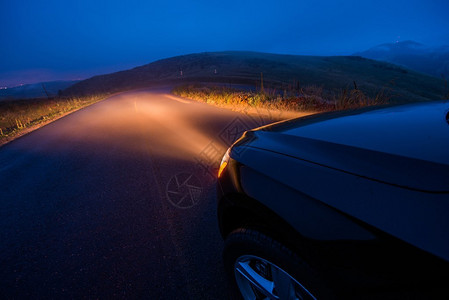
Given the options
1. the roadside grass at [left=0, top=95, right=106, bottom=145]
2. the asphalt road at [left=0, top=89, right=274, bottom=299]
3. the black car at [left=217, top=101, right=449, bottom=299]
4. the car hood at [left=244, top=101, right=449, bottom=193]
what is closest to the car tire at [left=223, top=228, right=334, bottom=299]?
the black car at [left=217, top=101, right=449, bottom=299]

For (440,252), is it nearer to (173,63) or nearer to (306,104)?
(306,104)

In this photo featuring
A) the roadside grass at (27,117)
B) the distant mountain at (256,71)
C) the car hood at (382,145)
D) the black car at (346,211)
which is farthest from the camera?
the distant mountain at (256,71)

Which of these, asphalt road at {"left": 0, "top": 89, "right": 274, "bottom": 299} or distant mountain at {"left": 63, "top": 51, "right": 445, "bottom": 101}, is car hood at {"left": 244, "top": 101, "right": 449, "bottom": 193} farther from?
distant mountain at {"left": 63, "top": 51, "right": 445, "bottom": 101}

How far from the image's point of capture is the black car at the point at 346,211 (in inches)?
27.1

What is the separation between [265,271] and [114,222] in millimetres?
2016

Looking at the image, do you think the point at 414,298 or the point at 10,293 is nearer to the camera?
the point at 414,298

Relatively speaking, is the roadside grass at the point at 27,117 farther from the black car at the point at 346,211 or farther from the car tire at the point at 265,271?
the black car at the point at 346,211

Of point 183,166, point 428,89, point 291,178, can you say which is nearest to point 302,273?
point 291,178

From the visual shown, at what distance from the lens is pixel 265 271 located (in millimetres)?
1234

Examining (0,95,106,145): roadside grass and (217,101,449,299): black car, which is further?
(0,95,106,145): roadside grass

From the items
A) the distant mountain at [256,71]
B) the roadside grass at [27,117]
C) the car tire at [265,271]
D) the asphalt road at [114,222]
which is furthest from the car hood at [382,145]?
the distant mountain at [256,71]

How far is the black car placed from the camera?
0.69 m

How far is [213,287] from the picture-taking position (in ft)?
5.29

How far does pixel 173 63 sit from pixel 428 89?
7914 cm
